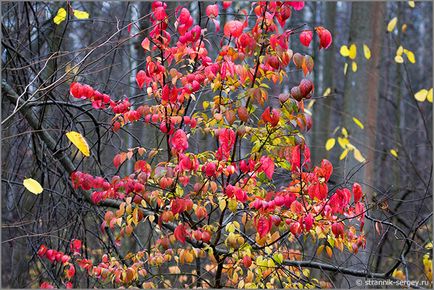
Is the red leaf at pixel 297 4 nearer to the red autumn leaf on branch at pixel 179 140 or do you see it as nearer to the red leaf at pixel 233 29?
the red leaf at pixel 233 29

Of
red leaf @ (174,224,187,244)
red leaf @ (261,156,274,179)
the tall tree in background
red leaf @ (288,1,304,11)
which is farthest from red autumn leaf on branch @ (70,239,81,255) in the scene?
the tall tree in background

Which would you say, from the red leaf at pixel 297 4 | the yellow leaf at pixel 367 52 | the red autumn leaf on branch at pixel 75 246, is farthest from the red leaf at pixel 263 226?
the yellow leaf at pixel 367 52

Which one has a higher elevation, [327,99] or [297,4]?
[297,4]

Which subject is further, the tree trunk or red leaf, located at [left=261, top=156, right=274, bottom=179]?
the tree trunk

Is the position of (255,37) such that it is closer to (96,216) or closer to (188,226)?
(188,226)

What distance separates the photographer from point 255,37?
2711 millimetres

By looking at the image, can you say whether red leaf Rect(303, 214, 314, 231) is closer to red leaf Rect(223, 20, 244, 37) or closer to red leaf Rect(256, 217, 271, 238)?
red leaf Rect(256, 217, 271, 238)

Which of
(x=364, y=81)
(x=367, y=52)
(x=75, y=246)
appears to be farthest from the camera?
(x=364, y=81)

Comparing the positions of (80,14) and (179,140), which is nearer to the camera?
(179,140)

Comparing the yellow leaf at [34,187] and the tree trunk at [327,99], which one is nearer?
the yellow leaf at [34,187]

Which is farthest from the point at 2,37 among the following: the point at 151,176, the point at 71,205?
the point at 151,176

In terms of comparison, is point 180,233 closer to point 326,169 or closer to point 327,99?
point 326,169

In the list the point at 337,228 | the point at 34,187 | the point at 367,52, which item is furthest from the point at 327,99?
the point at 34,187

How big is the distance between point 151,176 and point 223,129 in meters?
0.50
